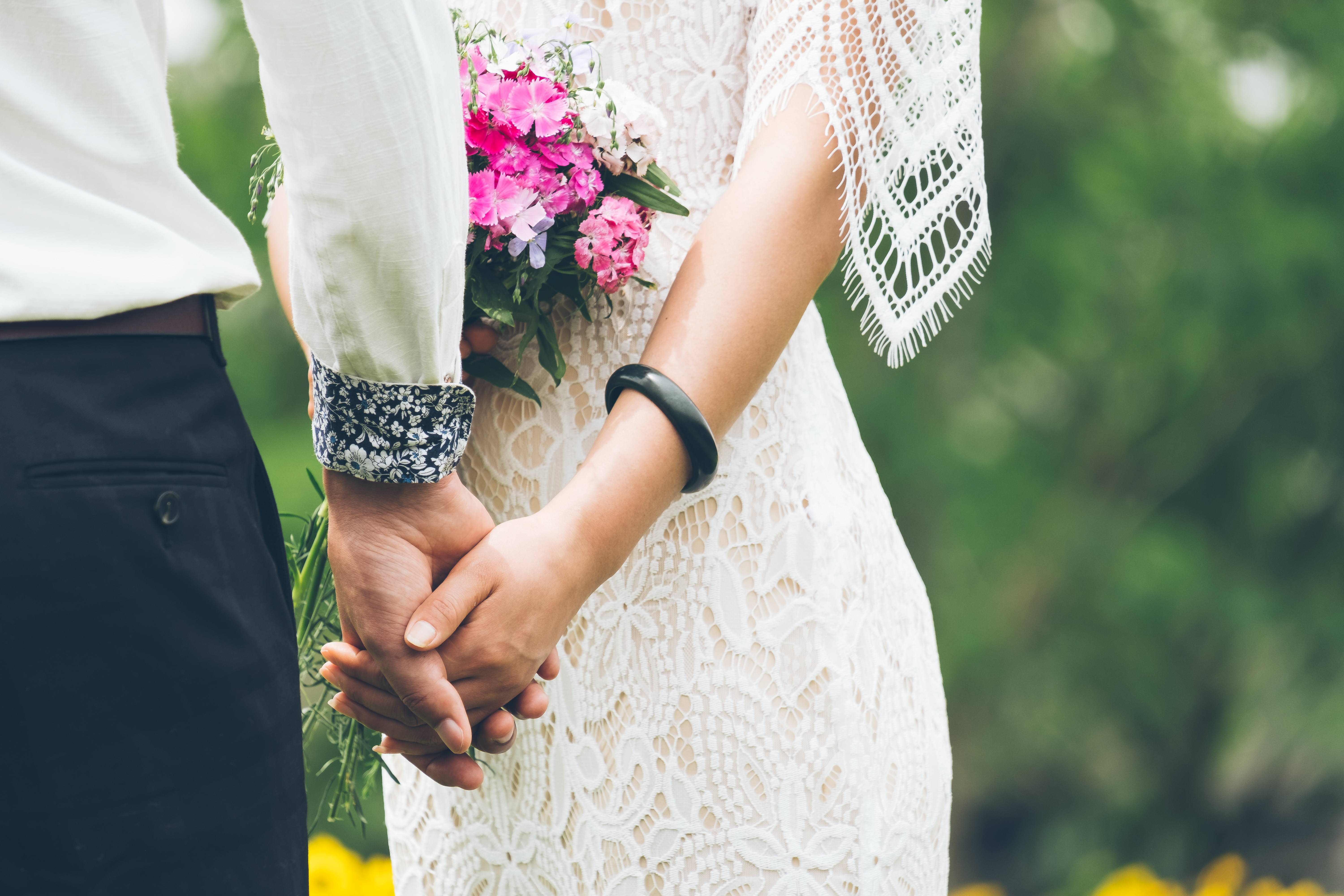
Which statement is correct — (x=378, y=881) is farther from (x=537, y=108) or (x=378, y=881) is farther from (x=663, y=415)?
(x=537, y=108)

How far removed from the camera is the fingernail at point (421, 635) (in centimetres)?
114

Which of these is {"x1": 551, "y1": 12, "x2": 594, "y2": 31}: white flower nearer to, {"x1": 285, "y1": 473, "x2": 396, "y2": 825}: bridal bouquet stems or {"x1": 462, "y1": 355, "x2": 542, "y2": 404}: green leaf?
{"x1": 462, "y1": 355, "x2": 542, "y2": 404}: green leaf

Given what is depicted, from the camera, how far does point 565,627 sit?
4.29ft

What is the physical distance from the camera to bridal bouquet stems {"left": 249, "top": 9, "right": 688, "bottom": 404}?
1.36 metres

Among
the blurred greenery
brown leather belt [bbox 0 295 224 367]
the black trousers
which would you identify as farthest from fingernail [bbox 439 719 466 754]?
the blurred greenery

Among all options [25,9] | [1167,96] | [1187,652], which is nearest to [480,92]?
[25,9]

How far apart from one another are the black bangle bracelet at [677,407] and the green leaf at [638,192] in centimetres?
21

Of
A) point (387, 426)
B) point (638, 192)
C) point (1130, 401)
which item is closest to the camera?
point (387, 426)

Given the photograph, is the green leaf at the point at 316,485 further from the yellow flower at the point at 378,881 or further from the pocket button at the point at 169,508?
the yellow flower at the point at 378,881

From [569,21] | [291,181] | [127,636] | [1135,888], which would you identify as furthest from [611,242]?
[1135,888]

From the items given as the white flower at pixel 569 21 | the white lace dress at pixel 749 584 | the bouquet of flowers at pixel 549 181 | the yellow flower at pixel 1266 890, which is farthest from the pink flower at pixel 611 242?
the yellow flower at pixel 1266 890

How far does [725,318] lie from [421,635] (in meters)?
0.51

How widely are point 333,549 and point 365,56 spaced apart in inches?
20.2

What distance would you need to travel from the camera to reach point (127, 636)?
0.92m
